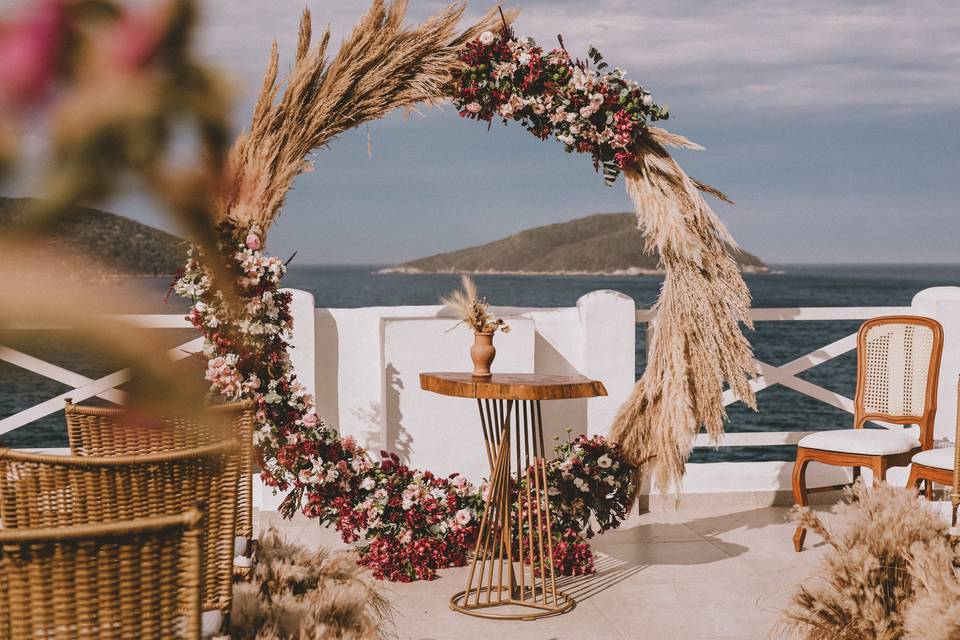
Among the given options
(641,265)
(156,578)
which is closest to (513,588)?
(156,578)

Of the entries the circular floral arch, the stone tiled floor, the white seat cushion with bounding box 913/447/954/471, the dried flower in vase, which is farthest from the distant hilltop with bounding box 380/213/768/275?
the dried flower in vase

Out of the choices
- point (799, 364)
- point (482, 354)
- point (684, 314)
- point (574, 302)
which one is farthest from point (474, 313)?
point (574, 302)

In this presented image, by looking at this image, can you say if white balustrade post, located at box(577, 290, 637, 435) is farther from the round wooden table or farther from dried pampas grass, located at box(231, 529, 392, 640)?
dried pampas grass, located at box(231, 529, 392, 640)

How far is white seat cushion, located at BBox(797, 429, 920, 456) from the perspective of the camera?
160 inches

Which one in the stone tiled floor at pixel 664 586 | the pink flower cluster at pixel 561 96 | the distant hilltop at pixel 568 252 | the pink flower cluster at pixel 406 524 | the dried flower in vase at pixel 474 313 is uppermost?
the distant hilltop at pixel 568 252

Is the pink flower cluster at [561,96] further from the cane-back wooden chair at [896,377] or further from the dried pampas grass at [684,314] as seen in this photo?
the cane-back wooden chair at [896,377]

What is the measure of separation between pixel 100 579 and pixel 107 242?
1.22m

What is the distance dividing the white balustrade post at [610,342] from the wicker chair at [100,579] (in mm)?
3523

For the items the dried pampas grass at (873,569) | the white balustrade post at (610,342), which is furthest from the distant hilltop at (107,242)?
the white balustrade post at (610,342)

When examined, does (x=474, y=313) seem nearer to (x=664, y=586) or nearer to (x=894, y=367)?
(x=664, y=586)

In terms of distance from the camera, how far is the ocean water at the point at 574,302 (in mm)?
249

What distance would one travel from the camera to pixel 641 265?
2309 inches

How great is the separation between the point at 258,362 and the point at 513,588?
4.63 feet

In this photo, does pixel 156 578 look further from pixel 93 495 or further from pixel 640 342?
pixel 640 342
